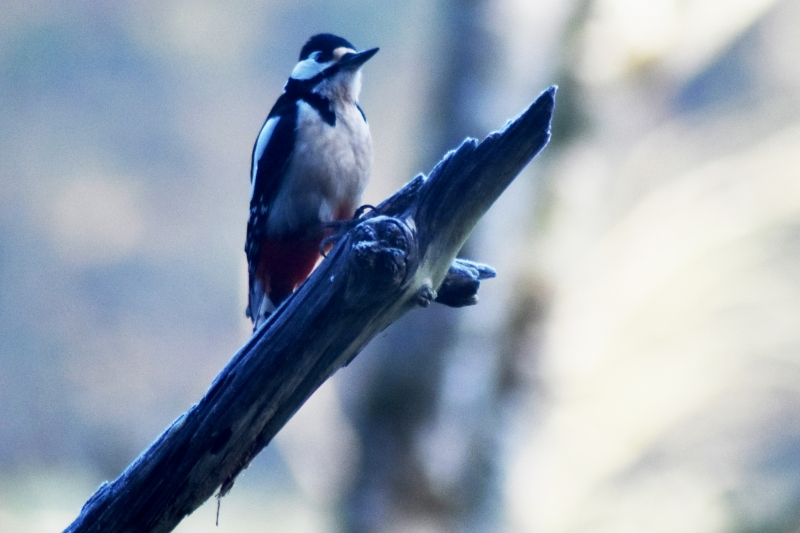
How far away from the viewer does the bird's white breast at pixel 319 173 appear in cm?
150

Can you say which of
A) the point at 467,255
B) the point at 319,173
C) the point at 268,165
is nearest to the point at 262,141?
the point at 268,165

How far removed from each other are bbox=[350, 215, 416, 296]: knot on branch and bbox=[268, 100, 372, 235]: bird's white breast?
0.50 m

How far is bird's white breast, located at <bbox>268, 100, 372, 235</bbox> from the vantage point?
150 centimetres

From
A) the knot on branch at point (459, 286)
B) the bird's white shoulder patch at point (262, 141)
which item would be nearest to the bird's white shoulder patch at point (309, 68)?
the bird's white shoulder patch at point (262, 141)

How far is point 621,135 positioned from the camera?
3189mm

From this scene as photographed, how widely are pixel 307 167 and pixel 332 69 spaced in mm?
215

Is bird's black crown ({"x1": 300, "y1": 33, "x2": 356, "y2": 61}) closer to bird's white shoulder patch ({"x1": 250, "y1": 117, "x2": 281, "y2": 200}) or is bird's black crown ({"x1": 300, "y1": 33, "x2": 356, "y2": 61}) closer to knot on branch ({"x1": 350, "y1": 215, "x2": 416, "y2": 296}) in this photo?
bird's white shoulder patch ({"x1": 250, "y1": 117, "x2": 281, "y2": 200})

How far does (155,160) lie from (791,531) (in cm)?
285

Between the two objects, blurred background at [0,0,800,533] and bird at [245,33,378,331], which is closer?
bird at [245,33,378,331]

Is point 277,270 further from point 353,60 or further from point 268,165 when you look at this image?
point 353,60

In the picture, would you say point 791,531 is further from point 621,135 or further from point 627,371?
point 621,135

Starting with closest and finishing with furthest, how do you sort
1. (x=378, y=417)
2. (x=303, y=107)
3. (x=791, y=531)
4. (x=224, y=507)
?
1. (x=303, y=107)
2. (x=791, y=531)
3. (x=378, y=417)
4. (x=224, y=507)

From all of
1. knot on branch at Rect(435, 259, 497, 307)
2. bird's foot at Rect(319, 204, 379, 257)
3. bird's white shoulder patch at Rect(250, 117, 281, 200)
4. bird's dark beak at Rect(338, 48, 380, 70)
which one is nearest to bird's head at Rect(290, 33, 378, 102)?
bird's dark beak at Rect(338, 48, 380, 70)

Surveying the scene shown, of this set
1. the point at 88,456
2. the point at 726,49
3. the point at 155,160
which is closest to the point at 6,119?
Result: the point at 155,160
